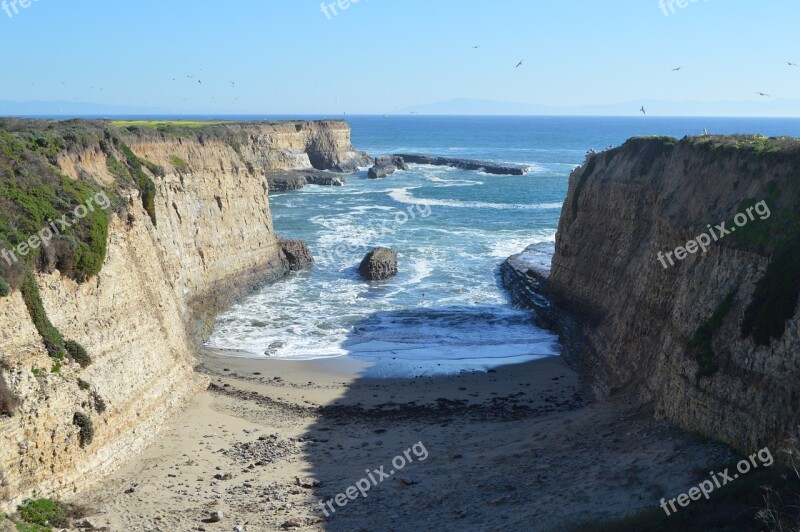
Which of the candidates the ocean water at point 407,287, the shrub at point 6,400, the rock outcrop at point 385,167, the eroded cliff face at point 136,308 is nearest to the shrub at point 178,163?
the eroded cliff face at point 136,308

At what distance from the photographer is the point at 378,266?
45188mm

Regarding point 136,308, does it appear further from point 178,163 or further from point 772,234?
point 772,234

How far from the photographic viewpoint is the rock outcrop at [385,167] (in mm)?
105188

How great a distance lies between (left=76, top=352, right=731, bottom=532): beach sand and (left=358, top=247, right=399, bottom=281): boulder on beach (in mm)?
16515

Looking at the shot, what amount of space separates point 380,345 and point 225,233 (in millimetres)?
13164

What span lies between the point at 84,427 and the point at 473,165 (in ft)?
335

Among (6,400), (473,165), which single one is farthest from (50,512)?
(473,165)

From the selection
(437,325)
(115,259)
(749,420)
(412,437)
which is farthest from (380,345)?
(749,420)

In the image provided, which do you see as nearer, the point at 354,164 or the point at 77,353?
the point at 77,353

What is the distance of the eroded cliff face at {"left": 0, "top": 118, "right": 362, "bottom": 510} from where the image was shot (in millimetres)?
17375

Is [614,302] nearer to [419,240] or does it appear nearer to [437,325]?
[437,325]

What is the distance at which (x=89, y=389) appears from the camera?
64.2 ft

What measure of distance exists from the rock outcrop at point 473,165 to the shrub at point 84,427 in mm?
93968

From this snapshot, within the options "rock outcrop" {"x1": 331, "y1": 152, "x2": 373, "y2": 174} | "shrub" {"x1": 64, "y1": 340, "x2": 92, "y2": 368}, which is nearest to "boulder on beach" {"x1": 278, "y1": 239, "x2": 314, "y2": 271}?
"shrub" {"x1": 64, "y1": 340, "x2": 92, "y2": 368}
